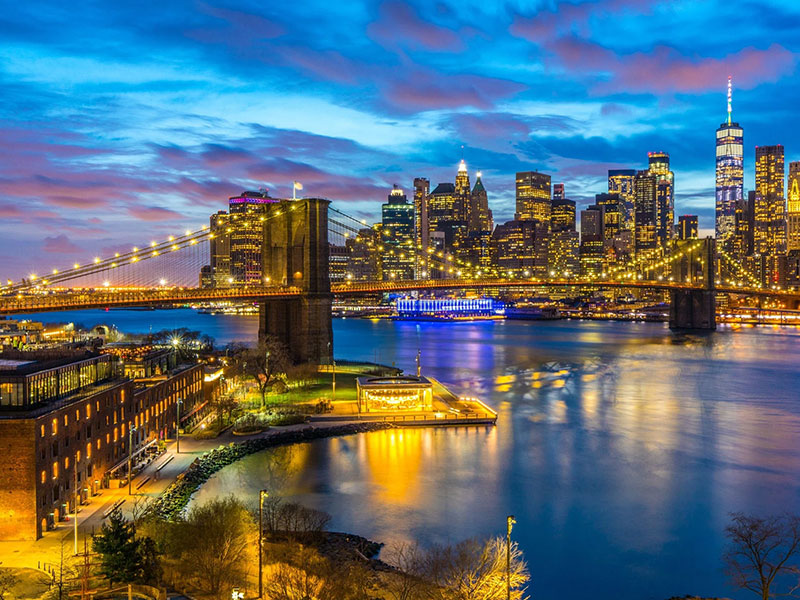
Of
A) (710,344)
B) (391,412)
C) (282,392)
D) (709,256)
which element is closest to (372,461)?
(391,412)

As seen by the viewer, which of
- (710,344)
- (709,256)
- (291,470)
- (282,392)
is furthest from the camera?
(709,256)

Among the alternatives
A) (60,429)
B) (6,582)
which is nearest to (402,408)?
(60,429)

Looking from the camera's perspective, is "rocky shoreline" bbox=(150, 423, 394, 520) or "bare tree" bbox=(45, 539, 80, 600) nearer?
"bare tree" bbox=(45, 539, 80, 600)

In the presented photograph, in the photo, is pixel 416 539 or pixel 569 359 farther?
pixel 569 359

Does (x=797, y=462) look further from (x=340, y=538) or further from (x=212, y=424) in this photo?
(x=212, y=424)

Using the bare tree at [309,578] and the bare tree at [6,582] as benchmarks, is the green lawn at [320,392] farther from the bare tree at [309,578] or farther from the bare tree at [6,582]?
the bare tree at [6,582]

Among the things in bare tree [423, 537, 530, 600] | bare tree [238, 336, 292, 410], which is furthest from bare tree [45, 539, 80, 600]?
bare tree [238, 336, 292, 410]

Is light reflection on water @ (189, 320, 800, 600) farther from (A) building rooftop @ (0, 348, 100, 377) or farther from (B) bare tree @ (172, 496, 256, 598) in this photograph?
(A) building rooftop @ (0, 348, 100, 377)

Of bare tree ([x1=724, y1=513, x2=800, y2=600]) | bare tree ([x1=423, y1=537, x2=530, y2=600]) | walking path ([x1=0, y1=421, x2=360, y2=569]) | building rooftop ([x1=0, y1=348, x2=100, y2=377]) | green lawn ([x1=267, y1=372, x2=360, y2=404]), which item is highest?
building rooftop ([x1=0, y1=348, x2=100, y2=377])
